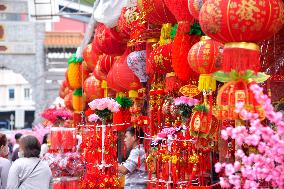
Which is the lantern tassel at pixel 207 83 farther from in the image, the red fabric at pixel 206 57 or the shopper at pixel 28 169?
the shopper at pixel 28 169

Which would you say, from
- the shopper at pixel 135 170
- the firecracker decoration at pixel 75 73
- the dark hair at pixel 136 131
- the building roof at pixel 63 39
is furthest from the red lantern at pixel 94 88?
the building roof at pixel 63 39

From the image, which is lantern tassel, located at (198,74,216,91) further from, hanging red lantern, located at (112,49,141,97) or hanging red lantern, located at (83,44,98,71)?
hanging red lantern, located at (83,44,98,71)

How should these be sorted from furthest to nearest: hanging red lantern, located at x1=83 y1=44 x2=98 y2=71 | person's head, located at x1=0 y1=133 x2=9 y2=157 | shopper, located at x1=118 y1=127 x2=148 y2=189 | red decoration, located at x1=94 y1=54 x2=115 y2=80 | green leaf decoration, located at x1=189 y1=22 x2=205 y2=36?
hanging red lantern, located at x1=83 y1=44 x2=98 y2=71
red decoration, located at x1=94 y1=54 x2=115 y2=80
shopper, located at x1=118 y1=127 x2=148 y2=189
person's head, located at x1=0 y1=133 x2=9 y2=157
green leaf decoration, located at x1=189 y1=22 x2=205 y2=36

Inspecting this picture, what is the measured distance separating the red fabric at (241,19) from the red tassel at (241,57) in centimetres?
4

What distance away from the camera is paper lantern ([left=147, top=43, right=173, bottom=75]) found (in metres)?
5.48

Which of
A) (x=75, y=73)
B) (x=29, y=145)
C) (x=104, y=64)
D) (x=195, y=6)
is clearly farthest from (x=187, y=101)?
(x=75, y=73)

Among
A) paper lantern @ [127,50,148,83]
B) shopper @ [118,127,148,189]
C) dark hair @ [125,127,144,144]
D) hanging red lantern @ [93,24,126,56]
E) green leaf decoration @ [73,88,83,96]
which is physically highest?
hanging red lantern @ [93,24,126,56]

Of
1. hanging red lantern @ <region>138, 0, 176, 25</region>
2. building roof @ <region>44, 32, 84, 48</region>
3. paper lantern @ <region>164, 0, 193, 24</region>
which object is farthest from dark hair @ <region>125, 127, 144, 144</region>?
building roof @ <region>44, 32, 84, 48</region>

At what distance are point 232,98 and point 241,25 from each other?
1.26 ft

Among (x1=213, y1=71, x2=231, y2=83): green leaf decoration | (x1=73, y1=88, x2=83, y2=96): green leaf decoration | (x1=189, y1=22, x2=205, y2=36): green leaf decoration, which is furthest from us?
(x1=73, y1=88, x2=83, y2=96): green leaf decoration

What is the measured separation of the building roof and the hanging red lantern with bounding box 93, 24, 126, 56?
18879 millimetres

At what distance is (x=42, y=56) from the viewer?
28.1 meters

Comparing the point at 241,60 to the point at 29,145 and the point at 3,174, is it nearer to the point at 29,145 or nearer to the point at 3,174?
the point at 29,145

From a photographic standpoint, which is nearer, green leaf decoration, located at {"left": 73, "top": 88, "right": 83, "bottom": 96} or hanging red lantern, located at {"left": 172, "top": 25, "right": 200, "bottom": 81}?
hanging red lantern, located at {"left": 172, "top": 25, "right": 200, "bottom": 81}
